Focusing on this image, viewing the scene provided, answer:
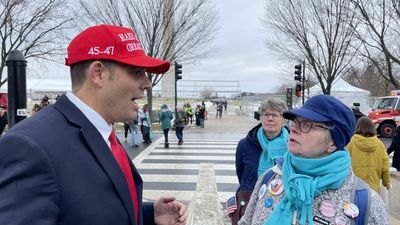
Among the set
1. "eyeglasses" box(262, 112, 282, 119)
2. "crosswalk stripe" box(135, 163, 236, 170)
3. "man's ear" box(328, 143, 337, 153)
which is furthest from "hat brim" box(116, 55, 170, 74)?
"crosswalk stripe" box(135, 163, 236, 170)

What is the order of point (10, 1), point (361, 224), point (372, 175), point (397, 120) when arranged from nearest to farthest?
1. point (361, 224)
2. point (372, 175)
3. point (10, 1)
4. point (397, 120)

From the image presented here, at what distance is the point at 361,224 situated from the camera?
1.93 metres

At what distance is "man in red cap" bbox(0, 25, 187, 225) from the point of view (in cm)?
115

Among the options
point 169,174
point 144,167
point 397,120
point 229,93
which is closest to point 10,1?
point 144,167

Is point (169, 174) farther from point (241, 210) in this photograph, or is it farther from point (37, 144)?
point (37, 144)

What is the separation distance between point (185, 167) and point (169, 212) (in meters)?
8.96

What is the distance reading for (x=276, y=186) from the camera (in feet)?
7.27

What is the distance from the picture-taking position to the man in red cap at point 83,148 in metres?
1.15

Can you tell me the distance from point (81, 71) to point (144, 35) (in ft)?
70.1

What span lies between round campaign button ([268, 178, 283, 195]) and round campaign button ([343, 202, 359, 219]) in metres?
0.36

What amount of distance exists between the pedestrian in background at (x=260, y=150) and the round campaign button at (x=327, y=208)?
4.65ft

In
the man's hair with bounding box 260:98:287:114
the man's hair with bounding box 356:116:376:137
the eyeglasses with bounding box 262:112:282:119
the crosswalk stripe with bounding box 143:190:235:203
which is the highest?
the man's hair with bounding box 260:98:287:114

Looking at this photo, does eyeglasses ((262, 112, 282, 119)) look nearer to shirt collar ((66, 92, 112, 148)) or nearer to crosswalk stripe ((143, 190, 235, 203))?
shirt collar ((66, 92, 112, 148))

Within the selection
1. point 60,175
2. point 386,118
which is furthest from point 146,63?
point 386,118
